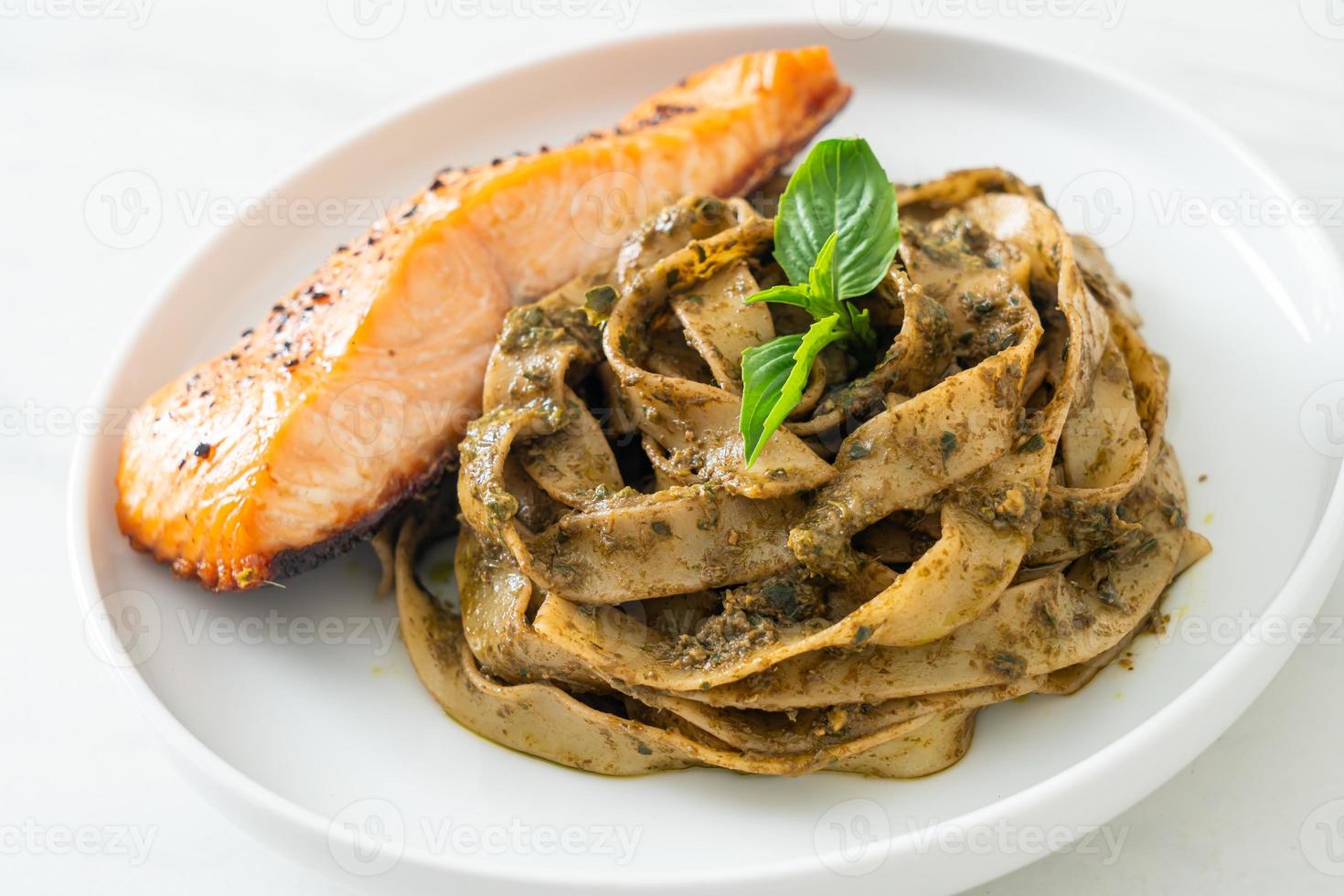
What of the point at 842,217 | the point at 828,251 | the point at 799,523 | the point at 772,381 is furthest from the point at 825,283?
the point at 799,523

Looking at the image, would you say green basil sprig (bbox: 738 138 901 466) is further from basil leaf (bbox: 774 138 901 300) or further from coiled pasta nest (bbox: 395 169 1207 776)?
coiled pasta nest (bbox: 395 169 1207 776)

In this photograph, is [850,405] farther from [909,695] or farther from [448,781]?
[448,781]

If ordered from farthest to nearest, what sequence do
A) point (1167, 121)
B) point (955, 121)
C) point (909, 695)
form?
point (955, 121) → point (1167, 121) → point (909, 695)

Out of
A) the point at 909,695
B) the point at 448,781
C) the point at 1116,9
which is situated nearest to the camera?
the point at 909,695

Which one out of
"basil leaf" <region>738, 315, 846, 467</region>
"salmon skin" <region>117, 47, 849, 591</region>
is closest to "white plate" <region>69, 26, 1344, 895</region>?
"salmon skin" <region>117, 47, 849, 591</region>

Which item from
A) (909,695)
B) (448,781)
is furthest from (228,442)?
(909,695)

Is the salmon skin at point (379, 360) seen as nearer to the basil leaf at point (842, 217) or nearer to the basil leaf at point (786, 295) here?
the basil leaf at point (842, 217)

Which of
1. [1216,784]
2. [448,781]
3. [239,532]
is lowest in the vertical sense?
[1216,784]
